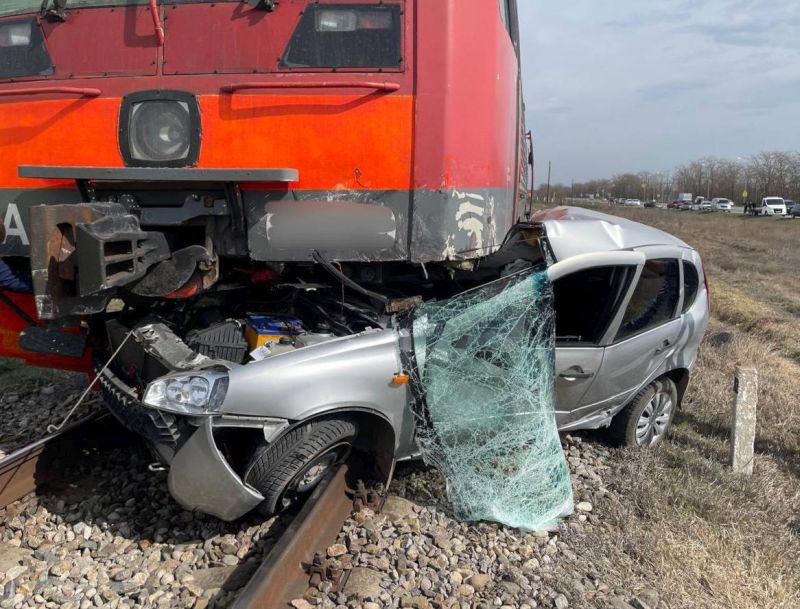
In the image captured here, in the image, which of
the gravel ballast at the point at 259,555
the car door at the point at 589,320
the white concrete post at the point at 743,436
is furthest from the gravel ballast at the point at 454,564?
the white concrete post at the point at 743,436

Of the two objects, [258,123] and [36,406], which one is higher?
[258,123]

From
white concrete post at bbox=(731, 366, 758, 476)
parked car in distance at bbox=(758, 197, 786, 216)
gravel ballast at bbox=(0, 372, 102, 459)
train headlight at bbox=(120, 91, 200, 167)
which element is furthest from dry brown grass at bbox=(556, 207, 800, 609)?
parked car in distance at bbox=(758, 197, 786, 216)

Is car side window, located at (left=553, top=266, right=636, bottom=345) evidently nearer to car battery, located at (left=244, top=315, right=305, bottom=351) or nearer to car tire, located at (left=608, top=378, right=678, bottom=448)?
car tire, located at (left=608, top=378, right=678, bottom=448)

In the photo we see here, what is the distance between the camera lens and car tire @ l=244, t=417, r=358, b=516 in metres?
3.45

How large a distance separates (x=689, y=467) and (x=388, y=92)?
11.5ft

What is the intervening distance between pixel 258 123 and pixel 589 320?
274 centimetres

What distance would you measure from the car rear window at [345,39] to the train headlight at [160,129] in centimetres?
65

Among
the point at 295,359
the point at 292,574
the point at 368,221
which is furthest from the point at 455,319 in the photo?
the point at 292,574

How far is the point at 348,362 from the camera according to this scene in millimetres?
3576

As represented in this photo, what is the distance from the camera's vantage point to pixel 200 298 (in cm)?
445

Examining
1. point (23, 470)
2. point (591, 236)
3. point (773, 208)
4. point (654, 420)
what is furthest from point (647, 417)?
point (773, 208)

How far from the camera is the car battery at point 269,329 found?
3.88 metres

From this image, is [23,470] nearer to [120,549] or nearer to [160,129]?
[120,549]

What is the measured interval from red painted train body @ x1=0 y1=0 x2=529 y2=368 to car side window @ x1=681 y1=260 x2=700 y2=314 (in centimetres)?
223
